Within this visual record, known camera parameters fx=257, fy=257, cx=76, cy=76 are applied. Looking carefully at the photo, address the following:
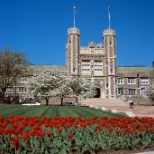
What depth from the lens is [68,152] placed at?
22.4 feet

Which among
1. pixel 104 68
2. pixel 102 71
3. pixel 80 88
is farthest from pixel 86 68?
pixel 80 88

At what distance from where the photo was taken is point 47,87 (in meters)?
37.9

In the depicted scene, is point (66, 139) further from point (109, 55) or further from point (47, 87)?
point (109, 55)

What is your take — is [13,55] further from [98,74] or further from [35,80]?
[98,74]

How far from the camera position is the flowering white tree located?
122 feet

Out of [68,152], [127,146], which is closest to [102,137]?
[127,146]

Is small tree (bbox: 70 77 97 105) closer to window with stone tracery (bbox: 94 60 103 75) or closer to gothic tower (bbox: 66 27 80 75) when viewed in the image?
gothic tower (bbox: 66 27 80 75)

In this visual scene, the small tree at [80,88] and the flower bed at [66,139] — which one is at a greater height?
the small tree at [80,88]

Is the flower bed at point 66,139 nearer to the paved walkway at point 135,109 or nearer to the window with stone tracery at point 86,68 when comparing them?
the paved walkway at point 135,109

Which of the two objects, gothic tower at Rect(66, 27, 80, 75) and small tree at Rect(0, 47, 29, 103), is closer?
small tree at Rect(0, 47, 29, 103)

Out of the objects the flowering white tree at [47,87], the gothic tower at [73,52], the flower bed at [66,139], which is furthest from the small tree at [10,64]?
the flower bed at [66,139]

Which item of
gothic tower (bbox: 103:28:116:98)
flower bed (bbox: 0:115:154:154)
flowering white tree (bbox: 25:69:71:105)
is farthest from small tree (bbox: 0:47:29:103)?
flower bed (bbox: 0:115:154:154)

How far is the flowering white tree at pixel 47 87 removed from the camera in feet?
122

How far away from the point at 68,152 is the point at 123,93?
5253 centimetres
